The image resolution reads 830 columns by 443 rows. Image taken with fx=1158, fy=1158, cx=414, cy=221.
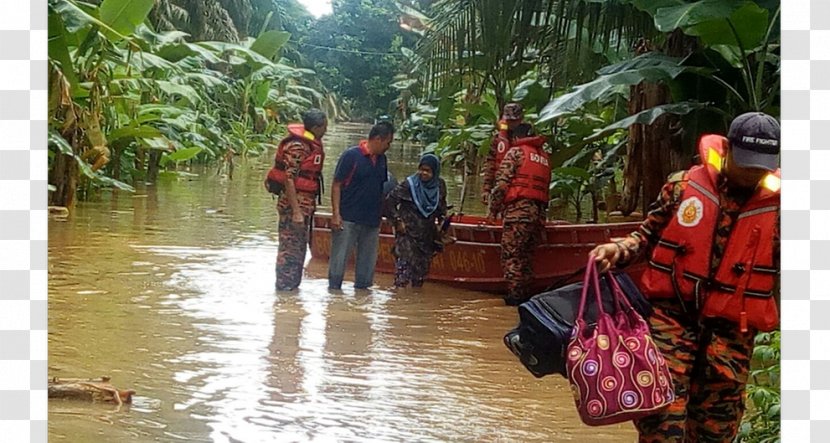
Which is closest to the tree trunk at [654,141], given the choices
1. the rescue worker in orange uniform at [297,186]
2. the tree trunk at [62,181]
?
the rescue worker in orange uniform at [297,186]

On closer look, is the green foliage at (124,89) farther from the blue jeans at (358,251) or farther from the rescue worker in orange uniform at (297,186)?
the blue jeans at (358,251)

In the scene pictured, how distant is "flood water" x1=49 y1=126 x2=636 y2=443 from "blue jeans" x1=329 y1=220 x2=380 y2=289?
16 centimetres

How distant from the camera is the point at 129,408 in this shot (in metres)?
5.61

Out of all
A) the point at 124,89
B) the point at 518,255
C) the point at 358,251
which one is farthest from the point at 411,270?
the point at 124,89

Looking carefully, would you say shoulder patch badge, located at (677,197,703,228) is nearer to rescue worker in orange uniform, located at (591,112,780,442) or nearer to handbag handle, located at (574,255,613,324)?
rescue worker in orange uniform, located at (591,112,780,442)

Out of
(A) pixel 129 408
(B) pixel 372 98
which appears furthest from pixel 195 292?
(B) pixel 372 98

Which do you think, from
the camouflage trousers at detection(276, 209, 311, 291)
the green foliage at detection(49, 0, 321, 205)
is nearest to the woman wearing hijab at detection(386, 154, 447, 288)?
the camouflage trousers at detection(276, 209, 311, 291)

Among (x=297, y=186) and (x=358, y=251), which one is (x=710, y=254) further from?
(x=358, y=251)

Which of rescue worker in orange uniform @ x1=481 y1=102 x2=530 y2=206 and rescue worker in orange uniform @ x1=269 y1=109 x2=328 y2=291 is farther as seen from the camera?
rescue worker in orange uniform @ x1=481 y1=102 x2=530 y2=206

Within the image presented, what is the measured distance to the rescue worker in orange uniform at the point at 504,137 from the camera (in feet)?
31.9

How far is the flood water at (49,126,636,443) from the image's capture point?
18.2 ft

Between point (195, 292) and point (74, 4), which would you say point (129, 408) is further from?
point (74, 4)

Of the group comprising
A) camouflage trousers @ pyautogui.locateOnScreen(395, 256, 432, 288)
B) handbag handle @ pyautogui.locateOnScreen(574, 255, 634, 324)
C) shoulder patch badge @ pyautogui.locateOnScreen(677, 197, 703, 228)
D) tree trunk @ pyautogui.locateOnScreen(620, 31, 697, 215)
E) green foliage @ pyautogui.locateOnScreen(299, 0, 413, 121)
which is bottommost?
camouflage trousers @ pyautogui.locateOnScreen(395, 256, 432, 288)

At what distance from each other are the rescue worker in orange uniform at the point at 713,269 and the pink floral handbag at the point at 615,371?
150mm
